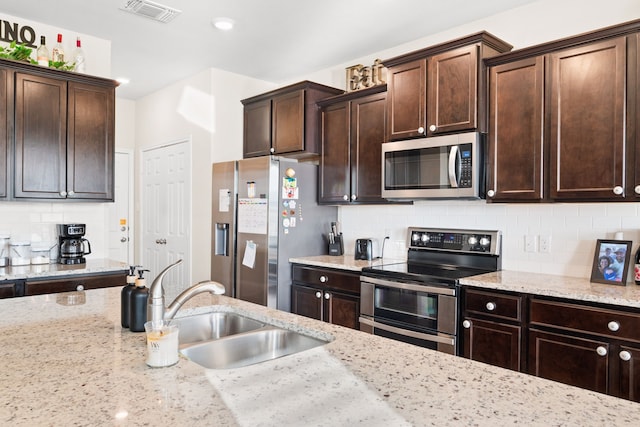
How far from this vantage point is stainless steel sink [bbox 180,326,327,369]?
1450mm

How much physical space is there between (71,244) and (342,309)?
7.16ft

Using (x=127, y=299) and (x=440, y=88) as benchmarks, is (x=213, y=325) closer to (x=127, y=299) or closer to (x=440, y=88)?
(x=127, y=299)

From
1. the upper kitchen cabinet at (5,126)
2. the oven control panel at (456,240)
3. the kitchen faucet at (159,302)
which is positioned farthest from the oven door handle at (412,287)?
the upper kitchen cabinet at (5,126)

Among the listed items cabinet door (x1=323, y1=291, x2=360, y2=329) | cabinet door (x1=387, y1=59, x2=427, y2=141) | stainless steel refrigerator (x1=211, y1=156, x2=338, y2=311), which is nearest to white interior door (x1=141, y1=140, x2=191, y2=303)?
stainless steel refrigerator (x1=211, y1=156, x2=338, y2=311)

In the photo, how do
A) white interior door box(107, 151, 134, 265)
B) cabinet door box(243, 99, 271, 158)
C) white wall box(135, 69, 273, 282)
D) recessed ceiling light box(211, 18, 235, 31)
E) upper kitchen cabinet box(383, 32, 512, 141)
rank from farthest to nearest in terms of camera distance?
1. white interior door box(107, 151, 134, 265)
2. white wall box(135, 69, 273, 282)
3. cabinet door box(243, 99, 271, 158)
4. recessed ceiling light box(211, 18, 235, 31)
5. upper kitchen cabinet box(383, 32, 512, 141)

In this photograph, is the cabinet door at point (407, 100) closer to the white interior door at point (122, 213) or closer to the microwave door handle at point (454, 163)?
the microwave door handle at point (454, 163)

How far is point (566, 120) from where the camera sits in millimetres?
2592

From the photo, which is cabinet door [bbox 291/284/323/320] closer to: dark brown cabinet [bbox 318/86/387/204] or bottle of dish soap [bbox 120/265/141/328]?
dark brown cabinet [bbox 318/86/387/204]

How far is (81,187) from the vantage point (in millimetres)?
3561

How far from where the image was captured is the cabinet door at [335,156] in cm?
388

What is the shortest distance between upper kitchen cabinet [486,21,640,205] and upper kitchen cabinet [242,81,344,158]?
165 centimetres

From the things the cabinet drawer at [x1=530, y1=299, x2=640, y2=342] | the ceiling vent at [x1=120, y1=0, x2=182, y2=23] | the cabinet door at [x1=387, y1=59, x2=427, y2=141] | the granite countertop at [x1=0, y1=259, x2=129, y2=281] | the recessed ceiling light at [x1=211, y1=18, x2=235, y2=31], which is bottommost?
the cabinet drawer at [x1=530, y1=299, x2=640, y2=342]

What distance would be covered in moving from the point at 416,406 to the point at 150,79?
509cm

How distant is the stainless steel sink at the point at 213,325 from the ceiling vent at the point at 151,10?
8.19 feet
